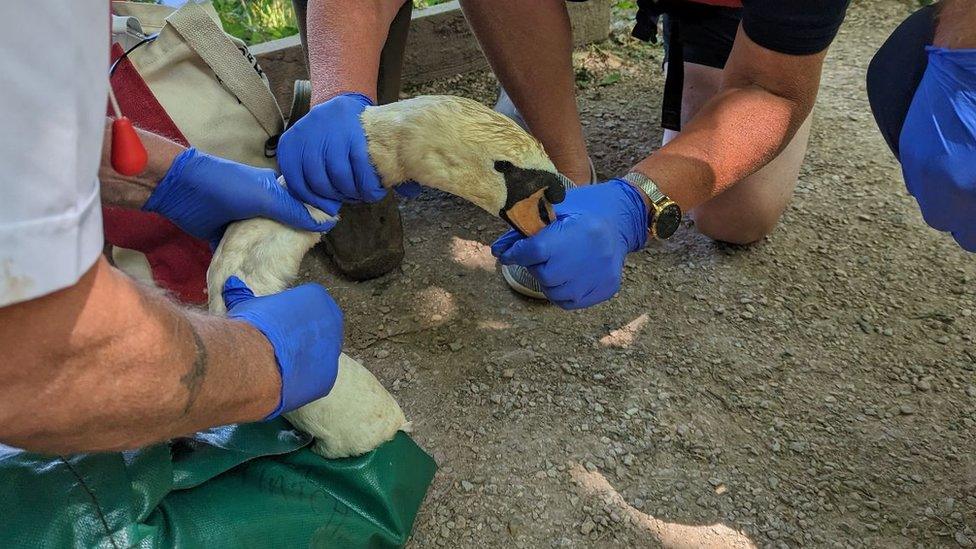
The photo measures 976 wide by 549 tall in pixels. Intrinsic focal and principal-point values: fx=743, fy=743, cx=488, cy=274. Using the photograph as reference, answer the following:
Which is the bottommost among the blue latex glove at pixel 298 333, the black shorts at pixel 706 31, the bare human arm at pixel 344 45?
the black shorts at pixel 706 31

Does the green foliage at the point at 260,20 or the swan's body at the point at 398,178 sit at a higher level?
the swan's body at the point at 398,178

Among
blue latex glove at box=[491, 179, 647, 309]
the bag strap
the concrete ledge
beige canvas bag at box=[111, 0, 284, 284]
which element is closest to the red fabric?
beige canvas bag at box=[111, 0, 284, 284]

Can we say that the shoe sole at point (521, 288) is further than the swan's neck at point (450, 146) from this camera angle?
Yes

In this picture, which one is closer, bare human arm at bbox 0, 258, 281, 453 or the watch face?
bare human arm at bbox 0, 258, 281, 453

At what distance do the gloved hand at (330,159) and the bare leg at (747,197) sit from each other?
115 cm

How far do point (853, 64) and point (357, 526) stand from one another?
283 cm

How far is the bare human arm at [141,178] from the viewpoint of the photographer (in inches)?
55.1

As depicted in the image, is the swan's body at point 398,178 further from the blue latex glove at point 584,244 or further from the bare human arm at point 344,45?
the bare human arm at point 344,45

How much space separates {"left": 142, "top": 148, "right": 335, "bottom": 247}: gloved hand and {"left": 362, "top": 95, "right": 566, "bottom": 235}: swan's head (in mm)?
198

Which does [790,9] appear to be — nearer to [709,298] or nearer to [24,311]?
[709,298]

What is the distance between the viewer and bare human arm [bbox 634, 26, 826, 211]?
5.54 feet

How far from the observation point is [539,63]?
7.13 ft

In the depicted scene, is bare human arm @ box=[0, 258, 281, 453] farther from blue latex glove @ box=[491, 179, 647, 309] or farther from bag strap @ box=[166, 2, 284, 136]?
bag strap @ box=[166, 2, 284, 136]

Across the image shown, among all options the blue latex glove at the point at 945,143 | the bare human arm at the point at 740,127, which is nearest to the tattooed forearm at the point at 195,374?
the bare human arm at the point at 740,127
